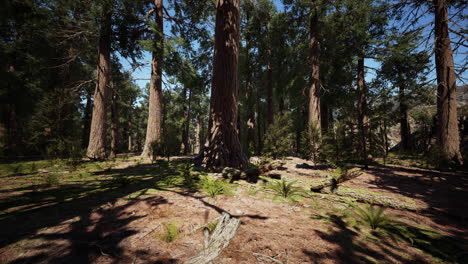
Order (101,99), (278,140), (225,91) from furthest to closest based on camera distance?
(101,99) < (278,140) < (225,91)

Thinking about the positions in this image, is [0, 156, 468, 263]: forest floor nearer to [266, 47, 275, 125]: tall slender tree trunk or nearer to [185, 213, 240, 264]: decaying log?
[185, 213, 240, 264]: decaying log

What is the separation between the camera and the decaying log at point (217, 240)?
141 cm

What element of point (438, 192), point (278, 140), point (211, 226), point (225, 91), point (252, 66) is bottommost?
point (438, 192)

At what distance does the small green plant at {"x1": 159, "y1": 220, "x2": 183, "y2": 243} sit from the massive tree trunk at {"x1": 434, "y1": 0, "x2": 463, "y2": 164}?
449 inches

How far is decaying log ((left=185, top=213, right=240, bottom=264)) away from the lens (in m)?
1.41

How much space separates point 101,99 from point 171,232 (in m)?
10.1

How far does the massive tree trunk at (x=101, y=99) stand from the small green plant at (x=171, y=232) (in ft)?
29.6

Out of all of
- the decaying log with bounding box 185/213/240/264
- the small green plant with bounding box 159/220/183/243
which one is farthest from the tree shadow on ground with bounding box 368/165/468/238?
the small green plant with bounding box 159/220/183/243

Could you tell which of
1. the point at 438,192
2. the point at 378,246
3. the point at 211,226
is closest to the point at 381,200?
the point at 378,246

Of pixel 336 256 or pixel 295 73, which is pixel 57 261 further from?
pixel 295 73

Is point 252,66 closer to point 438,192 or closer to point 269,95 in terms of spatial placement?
point 269,95

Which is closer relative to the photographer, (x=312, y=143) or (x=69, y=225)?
(x=69, y=225)

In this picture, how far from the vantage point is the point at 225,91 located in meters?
5.62

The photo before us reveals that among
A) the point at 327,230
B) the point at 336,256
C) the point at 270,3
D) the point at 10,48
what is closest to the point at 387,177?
the point at 327,230
